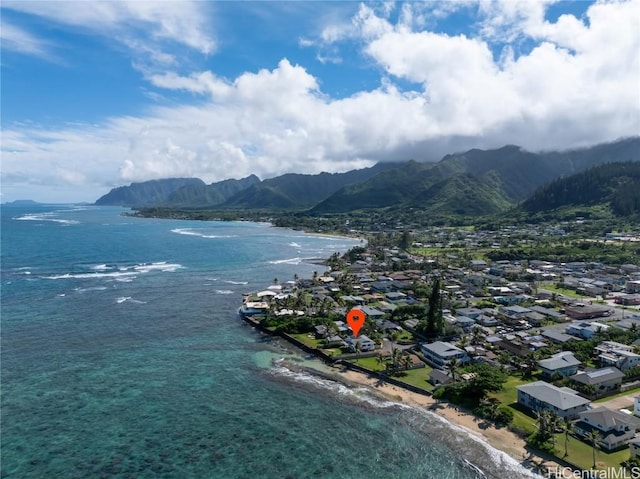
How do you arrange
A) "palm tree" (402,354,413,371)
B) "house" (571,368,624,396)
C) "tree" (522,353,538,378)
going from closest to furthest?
"house" (571,368,624,396) → "tree" (522,353,538,378) → "palm tree" (402,354,413,371)

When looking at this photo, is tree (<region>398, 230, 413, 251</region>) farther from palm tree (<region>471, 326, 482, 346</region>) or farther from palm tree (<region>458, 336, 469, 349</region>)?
palm tree (<region>458, 336, 469, 349</region>)

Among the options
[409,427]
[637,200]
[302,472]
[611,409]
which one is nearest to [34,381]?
[302,472]

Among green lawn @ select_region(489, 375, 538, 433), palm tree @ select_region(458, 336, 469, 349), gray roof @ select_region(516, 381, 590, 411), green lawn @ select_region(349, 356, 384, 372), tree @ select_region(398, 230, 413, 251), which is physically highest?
tree @ select_region(398, 230, 413, 251)

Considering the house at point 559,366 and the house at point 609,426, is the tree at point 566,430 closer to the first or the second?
the house at point 609,426

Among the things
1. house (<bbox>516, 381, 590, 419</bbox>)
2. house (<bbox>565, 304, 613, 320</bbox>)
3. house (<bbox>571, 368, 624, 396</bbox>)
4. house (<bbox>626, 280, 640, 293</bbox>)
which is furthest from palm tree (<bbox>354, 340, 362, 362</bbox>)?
house (<bbox>626, 280, 640, 293</bbox>)

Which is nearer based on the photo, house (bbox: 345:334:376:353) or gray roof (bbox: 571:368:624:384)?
gray roof (bbox: 571:368:624:384)

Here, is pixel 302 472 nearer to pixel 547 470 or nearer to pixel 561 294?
pixel 547 470

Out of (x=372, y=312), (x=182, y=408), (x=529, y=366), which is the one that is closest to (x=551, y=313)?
(x=529, y=366)

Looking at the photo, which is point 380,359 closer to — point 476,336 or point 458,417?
point 458,417

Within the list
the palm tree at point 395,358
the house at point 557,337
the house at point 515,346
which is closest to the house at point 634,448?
the house at point 515,346
